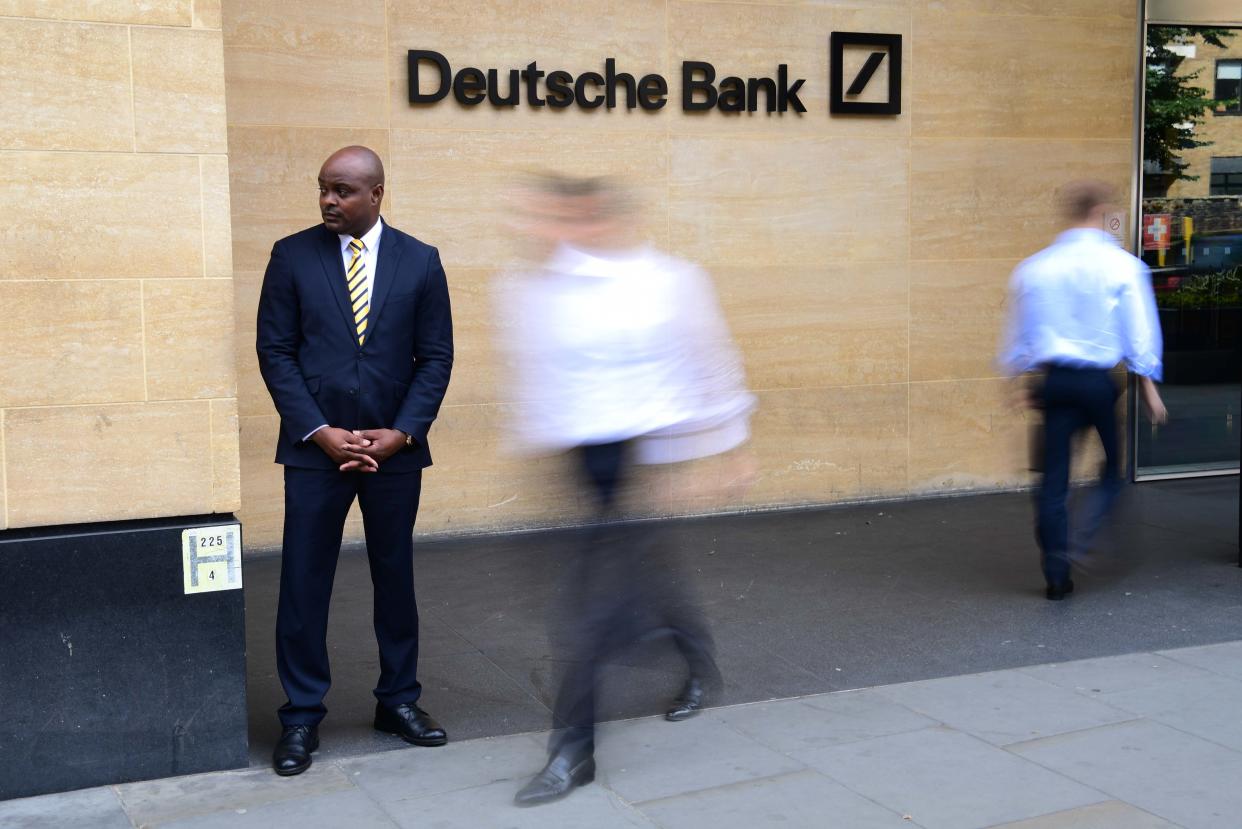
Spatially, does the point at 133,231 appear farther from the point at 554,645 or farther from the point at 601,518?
the point at 554,645

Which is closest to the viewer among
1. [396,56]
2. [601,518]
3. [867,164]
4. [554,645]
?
[601,518]

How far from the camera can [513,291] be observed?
805cm

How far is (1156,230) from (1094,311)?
3949 mm

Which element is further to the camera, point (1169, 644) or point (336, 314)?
point (1169, 644)

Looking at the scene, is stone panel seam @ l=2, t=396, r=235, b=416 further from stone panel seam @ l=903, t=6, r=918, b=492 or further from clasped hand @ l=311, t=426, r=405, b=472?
stone panel seam @ l=903, t=6, r=918, b=492

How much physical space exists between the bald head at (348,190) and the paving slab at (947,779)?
2221 mm

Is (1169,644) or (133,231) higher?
(133,231)

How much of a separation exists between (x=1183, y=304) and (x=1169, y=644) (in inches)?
194

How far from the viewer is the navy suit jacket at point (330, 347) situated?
4.55 m

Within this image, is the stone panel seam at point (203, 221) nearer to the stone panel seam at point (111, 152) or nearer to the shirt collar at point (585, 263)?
the stone panel seam at point (111, 152)

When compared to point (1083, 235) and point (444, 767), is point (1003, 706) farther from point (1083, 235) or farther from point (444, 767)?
point (1083, 235)

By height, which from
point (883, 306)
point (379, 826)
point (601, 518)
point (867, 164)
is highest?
point (867, 164)

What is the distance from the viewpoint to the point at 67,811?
417 cm

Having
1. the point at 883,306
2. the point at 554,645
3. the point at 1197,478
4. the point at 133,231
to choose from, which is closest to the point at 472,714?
the point at 554,645
